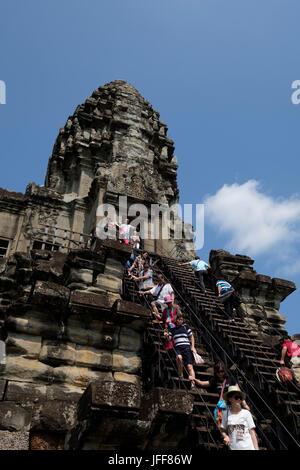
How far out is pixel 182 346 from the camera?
6441 millimetres

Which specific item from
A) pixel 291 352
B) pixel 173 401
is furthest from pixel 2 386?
pixel 291 352

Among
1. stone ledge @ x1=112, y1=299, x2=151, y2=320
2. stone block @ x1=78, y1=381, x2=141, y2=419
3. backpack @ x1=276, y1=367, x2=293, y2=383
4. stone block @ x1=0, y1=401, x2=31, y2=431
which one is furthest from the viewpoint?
backpack @ x1=276, y1=367, x2=293, y2=383

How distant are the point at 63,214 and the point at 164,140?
977 cm

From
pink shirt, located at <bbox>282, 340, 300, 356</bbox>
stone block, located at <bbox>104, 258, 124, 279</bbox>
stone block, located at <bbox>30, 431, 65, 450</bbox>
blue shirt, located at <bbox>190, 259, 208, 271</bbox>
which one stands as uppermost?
blue shirt, located at <bbox>190, 259, 208, 271</bbox>

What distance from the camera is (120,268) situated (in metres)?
7.64

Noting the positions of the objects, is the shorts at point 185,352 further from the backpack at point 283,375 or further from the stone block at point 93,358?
the backpack at point 283,375

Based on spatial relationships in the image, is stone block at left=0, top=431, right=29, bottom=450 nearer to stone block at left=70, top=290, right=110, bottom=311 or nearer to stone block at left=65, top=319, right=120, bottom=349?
stone block at left=65, top=319, right=120, bottom=349

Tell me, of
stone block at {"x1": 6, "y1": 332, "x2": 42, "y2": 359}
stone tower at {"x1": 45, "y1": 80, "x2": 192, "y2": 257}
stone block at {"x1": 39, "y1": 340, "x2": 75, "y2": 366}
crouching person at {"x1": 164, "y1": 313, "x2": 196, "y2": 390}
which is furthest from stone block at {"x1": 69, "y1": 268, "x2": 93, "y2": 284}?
stone tower at {"x1": 45, "y1": 80, "x2": 192, "y2": 257}

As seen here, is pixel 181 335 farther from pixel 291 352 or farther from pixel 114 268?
pixel 291 352

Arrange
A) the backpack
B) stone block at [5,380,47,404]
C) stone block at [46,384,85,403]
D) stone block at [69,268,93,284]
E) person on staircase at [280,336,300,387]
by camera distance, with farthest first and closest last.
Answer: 1. person on staircase at [280,336,300,387]
2. stone block at [69,268,93,284]
3. the backpack
4. stone block at [46,384,85,403]
5. stone block at [5,380,47,404]

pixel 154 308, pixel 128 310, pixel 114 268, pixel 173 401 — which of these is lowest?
pixel 173 401

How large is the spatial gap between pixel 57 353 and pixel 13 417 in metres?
1.35

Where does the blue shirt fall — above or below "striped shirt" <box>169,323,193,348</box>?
above

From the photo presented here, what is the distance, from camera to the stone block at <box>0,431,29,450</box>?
14.7 feet
